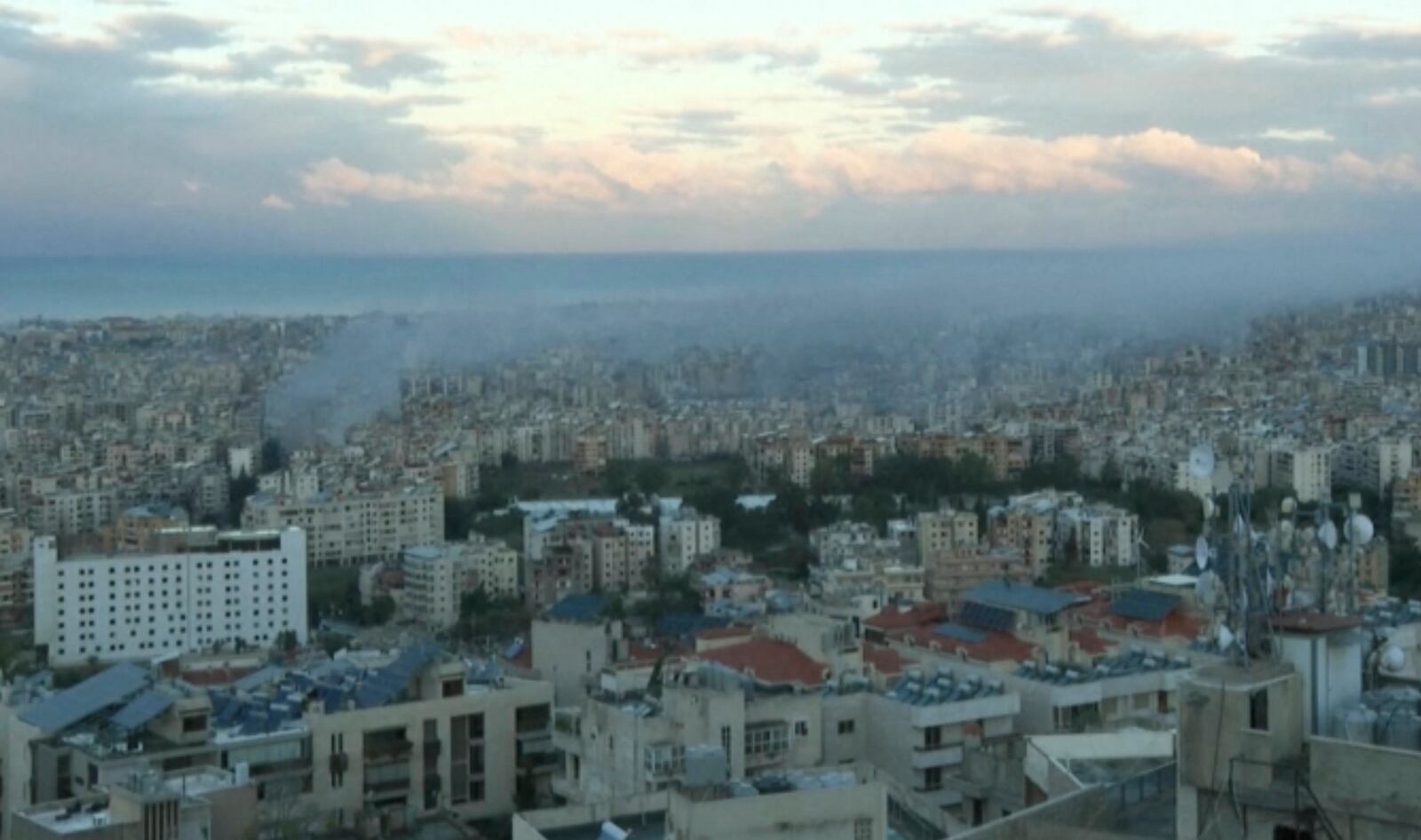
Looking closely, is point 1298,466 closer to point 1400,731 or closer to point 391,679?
point 391,679

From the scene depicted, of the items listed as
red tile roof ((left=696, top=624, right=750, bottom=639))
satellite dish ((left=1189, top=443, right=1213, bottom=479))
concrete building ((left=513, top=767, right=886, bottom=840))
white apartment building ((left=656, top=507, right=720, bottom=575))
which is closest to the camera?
satellite dish ((left=1189, top=443, right=1213, bottom=479))

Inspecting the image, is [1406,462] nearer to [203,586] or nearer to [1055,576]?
[1055,576]

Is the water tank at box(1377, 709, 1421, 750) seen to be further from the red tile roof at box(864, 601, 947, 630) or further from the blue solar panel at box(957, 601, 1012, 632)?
the red tile roof at box(864, 601, 947, 630)

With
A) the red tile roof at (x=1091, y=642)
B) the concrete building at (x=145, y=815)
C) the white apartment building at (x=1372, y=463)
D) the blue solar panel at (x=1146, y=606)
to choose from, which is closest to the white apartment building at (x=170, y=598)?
the blue solar panel at (x=1146, y=606)

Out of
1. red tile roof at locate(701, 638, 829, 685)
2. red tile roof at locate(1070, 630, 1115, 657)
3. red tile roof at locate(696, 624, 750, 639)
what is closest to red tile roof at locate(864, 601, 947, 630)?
red tile roof at locate(696, 624, 750, 639)

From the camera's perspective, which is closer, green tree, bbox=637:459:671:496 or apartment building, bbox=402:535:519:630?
apartment building, bbox=402:535:519:630

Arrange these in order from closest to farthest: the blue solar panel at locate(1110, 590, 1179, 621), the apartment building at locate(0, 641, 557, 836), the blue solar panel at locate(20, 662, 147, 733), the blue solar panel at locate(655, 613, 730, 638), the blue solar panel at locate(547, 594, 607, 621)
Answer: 1. the apartment building at locate(0, 641, 557, 836)
2. the blue solar panel at locate(20, 662, 147, 733)
3. the blue solar panel at locate(1110, 590, 1179, 621)
4. the blue solar panel at locate(547, 594, 607, 621)
5. the blue solar panel at locate(655, 613, 730, 638)

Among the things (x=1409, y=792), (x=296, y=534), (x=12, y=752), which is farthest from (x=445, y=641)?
(x=1409, y=792)

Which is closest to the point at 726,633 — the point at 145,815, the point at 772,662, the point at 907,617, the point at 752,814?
the point at 907,617
